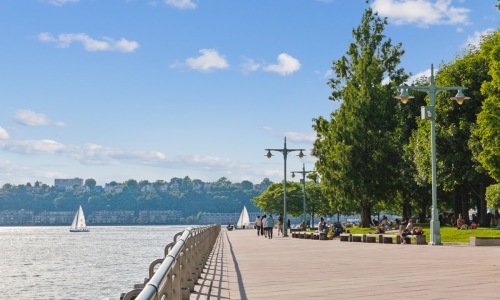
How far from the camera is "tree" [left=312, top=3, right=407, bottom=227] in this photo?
5928 centimetres

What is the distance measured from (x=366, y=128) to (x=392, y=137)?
7.17 ft

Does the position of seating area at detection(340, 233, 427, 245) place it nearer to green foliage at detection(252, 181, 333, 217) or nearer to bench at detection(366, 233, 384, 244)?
bench at detection(366, 233, 384, 244)

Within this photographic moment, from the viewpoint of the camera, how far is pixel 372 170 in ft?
196

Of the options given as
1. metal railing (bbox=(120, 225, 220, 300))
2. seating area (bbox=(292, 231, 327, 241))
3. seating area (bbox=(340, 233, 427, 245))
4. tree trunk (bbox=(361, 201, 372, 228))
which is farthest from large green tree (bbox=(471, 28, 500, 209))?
metal railing (bbox=(120, 225, 220, 300))

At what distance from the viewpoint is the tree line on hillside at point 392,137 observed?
5197 centimetres

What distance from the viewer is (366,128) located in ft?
196

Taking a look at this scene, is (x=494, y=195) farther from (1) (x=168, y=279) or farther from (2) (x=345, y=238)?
(1) (x=168, y=279)

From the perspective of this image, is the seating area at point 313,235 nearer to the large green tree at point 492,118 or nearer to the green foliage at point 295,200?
the large green tree at point 492,118

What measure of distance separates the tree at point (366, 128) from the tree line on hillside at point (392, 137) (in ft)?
0.26

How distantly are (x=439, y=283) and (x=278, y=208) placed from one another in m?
123

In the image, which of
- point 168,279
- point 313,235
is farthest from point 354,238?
point 168,279

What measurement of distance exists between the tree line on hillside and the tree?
0.26 feet

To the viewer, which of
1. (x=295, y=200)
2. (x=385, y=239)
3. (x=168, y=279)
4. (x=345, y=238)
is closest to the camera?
(x=168, y=279)

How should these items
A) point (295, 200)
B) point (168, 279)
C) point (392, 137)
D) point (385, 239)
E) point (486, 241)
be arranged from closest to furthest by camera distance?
point (168, 279)
point (486, 241)
point (385, 239)
point (392, 137)
point (295, 200)
